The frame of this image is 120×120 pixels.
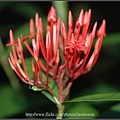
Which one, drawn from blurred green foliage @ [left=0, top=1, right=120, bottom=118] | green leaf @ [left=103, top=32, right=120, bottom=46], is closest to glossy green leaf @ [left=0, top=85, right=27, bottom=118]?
blurred green foliage @ [left=0, top=1, right=120, bottom=118]

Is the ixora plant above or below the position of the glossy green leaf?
above

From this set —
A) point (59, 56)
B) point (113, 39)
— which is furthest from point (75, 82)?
point (59, 56)

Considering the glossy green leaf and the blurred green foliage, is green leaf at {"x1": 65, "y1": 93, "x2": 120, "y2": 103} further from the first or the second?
the glossy green leaf

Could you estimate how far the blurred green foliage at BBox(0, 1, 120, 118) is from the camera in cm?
161

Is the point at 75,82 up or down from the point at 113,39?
down

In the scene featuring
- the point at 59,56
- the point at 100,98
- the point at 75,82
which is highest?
the point at 59,56

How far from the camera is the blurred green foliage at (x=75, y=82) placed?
1613 millimetres

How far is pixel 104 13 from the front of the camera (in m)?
2.18

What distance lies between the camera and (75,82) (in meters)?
1.94

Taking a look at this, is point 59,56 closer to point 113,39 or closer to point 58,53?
point 58,53

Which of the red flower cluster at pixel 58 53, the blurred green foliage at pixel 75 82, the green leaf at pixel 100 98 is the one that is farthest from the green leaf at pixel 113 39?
the green leaf at pixel 100 98

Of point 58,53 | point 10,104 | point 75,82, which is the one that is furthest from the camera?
point 75,82

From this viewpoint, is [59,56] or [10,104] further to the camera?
[10,104]

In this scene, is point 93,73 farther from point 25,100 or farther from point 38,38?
point 38,38
